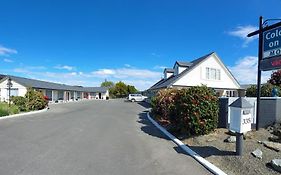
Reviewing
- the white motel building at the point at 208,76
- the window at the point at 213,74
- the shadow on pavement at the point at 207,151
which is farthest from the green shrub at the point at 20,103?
the window at the point at 213,74

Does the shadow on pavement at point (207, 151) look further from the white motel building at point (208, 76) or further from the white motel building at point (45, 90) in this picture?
the white motel building at point (45, 90)

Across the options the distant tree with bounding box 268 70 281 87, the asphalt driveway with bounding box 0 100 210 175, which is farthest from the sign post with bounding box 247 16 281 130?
the distant tree with bounding box 268 70 281 87

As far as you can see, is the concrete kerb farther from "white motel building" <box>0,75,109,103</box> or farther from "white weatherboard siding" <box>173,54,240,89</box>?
"white motel building" <box>0,75,109,103</box>

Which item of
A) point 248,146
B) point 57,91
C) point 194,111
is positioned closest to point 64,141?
point 194,111

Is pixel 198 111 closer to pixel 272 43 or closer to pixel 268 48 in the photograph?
pixel 268 48

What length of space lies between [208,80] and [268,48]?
22.1 metres

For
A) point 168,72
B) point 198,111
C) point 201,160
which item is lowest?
point 201,160

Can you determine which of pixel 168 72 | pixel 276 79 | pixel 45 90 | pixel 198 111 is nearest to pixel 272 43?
pixel 198 111

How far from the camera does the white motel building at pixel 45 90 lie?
37.9 meters

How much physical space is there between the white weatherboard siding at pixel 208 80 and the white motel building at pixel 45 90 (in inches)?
833

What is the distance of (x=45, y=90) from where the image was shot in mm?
44156

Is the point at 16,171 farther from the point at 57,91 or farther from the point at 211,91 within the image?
the point at 57,91

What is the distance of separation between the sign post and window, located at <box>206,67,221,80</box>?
21576 millimetres

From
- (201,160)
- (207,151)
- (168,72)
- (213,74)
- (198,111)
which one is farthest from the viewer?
(168,72)
